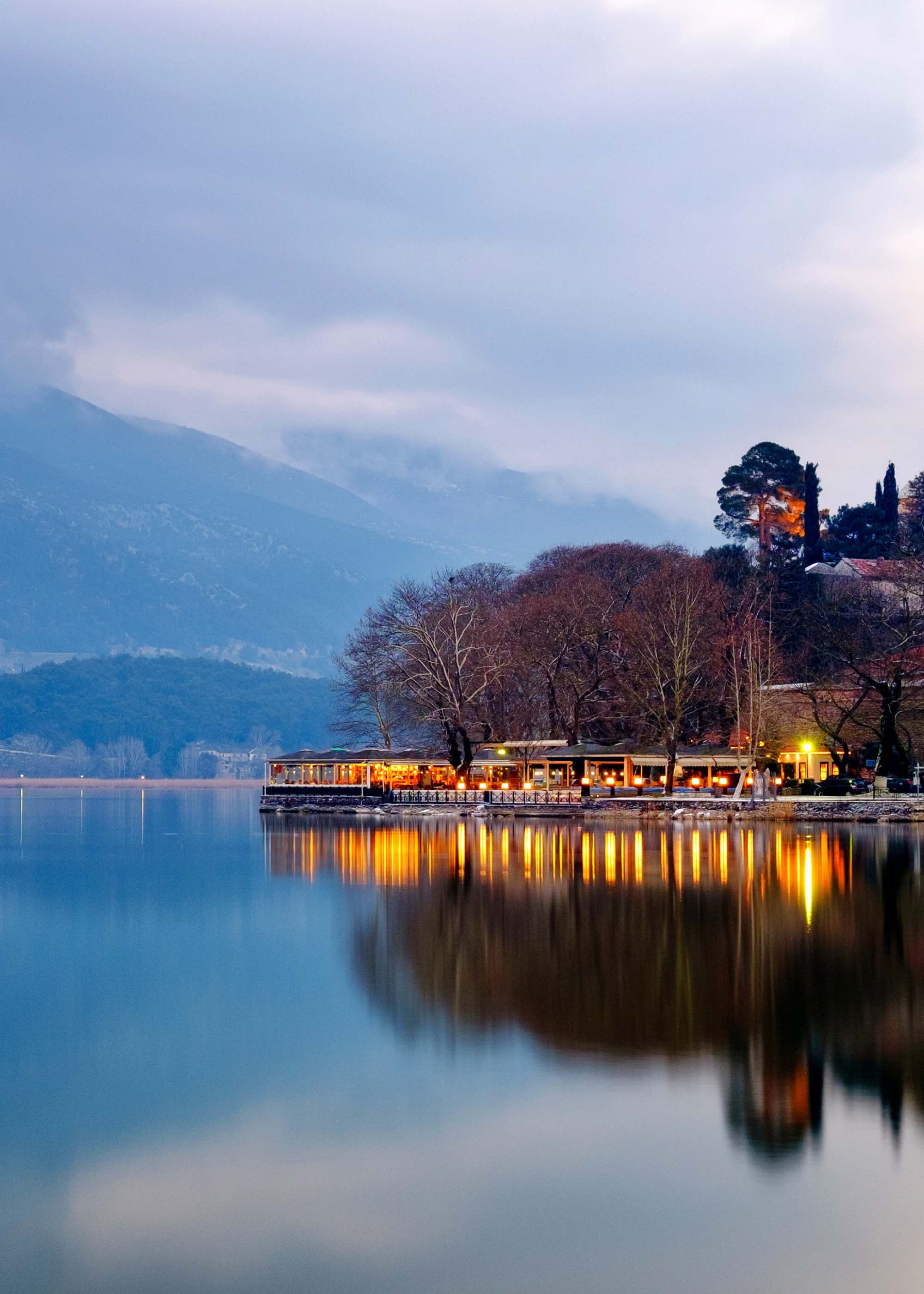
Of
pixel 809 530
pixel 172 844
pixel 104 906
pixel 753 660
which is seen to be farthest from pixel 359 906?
pixel 809 530

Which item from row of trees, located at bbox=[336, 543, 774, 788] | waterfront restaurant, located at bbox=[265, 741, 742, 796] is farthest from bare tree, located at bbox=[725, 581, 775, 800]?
waterfront restaurant, located at bbox=[265, 741, 742, 796]

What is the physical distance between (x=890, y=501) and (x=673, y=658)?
49.8 meters

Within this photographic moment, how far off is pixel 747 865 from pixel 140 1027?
26.1 metres

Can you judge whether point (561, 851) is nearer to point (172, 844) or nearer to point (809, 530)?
point (172, 844)

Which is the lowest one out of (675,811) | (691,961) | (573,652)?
(691,961)

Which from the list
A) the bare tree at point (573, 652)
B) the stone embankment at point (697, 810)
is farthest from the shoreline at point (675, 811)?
the bare tree at point (573, 652)

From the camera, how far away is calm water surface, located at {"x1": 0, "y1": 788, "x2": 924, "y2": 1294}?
1140 centimetres

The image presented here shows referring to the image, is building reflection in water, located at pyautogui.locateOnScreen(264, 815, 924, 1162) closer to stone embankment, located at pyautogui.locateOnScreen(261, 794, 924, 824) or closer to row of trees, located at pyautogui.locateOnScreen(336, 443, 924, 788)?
stone embankment, located at pyautogui.locateOnScreen(261, 794, 924, 824)

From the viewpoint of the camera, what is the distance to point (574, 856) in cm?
4781

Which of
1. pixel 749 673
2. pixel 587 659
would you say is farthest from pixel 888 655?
pixel 587 659

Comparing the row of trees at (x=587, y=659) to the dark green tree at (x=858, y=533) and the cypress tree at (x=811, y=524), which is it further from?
the dark green tree at (x=858, y=533)

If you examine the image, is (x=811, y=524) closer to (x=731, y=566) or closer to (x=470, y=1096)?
(x=731, y=566)

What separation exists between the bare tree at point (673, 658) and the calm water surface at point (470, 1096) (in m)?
41.9

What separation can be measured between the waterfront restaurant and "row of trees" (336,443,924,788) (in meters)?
1.73
